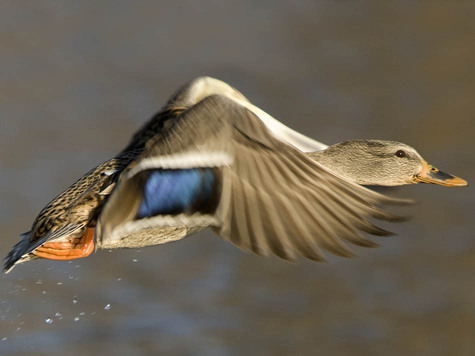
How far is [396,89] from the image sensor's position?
7.88m

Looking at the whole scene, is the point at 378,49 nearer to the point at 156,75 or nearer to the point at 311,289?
the point at 156,75

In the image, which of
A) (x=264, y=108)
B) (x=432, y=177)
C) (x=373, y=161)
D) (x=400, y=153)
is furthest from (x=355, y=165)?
(x=264, y=108)

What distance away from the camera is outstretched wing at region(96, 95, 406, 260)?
3.42m

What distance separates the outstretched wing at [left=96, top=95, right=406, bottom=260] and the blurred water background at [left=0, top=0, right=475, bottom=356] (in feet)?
5.59

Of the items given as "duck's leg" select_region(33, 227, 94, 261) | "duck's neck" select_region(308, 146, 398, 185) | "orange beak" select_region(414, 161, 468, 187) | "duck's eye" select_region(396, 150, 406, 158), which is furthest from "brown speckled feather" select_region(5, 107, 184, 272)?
"orange beak" select_region(414, 161, 468, 187)

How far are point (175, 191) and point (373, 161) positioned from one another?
1.24 metres

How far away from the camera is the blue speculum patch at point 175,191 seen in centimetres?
362

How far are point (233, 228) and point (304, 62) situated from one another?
15.6 ft

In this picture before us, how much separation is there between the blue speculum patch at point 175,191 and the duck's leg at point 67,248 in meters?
0.58

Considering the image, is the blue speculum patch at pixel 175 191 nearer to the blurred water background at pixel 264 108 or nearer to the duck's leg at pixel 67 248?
the duck's leg at pixel 67 248

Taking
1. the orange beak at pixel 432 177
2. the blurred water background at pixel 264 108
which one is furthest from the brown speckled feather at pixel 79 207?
the blurred water background at pixel 264 108

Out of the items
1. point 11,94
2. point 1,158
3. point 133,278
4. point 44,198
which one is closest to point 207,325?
point 133,278

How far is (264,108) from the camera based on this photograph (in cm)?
753

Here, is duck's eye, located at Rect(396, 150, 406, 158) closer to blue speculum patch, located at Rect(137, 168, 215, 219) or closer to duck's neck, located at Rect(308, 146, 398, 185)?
duck's neck, located at Rect(308, 146, 398, 185)
